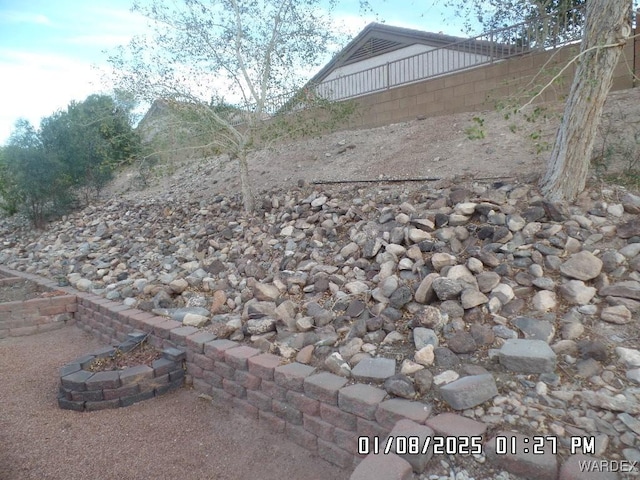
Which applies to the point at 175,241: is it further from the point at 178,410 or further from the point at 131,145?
the point at 178,410

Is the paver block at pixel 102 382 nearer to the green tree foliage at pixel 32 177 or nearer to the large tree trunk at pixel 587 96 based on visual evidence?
the large tree trunk at pixel 587 96

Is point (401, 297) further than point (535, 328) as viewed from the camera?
Yes

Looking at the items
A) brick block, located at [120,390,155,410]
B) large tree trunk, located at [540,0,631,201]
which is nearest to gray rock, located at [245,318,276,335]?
brick block, located at [120,390,155,410]

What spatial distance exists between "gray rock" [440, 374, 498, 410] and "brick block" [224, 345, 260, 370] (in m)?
1.21

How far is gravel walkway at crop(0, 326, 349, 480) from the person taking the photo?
86.3 inches

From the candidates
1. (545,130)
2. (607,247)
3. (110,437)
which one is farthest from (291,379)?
(545,130)

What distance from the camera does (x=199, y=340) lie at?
291cm

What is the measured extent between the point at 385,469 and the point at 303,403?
2.46ft

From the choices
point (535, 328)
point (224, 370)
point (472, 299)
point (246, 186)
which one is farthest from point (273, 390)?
point (246, 186)

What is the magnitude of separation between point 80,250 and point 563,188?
6.01 m

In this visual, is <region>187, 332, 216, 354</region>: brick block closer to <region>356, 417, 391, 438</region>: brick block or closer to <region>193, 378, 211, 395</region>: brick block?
<region>193, 378, 211, 395</region>: brick block

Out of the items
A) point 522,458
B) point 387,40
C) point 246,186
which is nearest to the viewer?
Result: point 522,458

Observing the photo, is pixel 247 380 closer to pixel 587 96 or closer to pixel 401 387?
pixel 401 387

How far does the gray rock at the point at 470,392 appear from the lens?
183 cm
